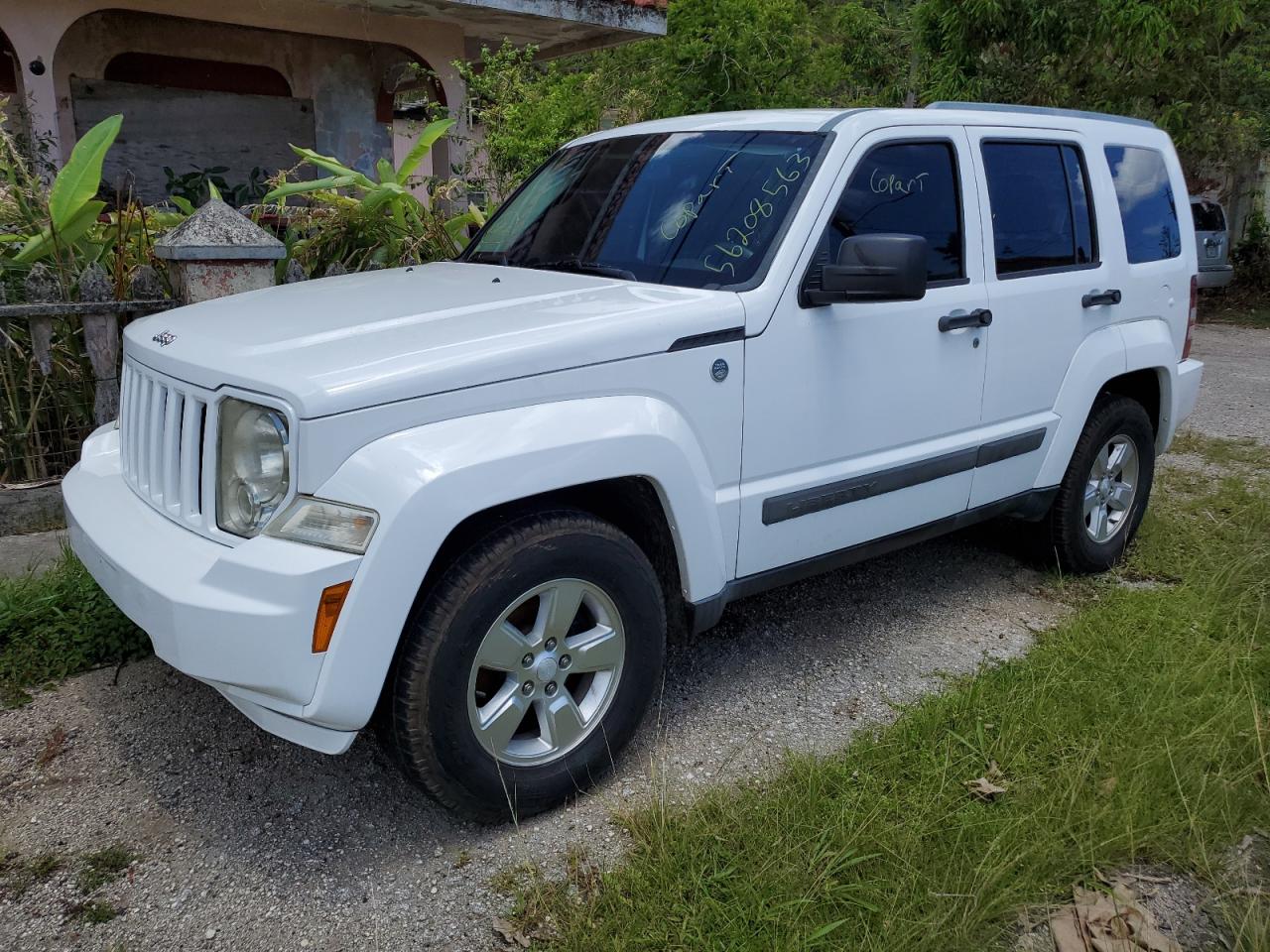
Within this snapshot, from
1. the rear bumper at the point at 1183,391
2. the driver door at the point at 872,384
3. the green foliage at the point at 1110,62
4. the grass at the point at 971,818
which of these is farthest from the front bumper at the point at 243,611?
the green foliage at the point at 1110,62

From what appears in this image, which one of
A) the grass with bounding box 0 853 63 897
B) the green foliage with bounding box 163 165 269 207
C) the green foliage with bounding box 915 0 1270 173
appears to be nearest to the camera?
the grass with bounding box 0 853 63 897

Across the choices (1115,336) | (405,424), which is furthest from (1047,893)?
(1115,336)

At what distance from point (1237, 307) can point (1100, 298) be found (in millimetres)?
13573

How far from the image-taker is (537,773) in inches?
115

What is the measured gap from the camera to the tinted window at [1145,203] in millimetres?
4543

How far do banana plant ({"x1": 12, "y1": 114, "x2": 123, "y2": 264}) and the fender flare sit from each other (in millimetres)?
4336

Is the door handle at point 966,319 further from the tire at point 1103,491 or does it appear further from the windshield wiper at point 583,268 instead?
the windshield wiper at point 583,268

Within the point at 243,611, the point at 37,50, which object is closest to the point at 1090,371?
the point at 243,611

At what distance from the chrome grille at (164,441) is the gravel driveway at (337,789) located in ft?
2.79

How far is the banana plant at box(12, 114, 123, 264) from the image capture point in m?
4.90

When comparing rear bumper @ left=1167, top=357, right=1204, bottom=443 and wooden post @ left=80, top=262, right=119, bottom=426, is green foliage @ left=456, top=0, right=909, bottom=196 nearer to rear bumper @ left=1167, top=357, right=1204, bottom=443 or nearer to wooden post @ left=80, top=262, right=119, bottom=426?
wooden post @ left=80, top=262, right=119, bottom=426

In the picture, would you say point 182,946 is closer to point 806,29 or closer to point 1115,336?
point 1115,336

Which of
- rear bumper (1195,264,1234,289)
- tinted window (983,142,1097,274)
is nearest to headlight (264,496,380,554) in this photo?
tinted window (983,142,1097,274)

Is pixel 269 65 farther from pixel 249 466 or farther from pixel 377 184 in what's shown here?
pixel 249 466
